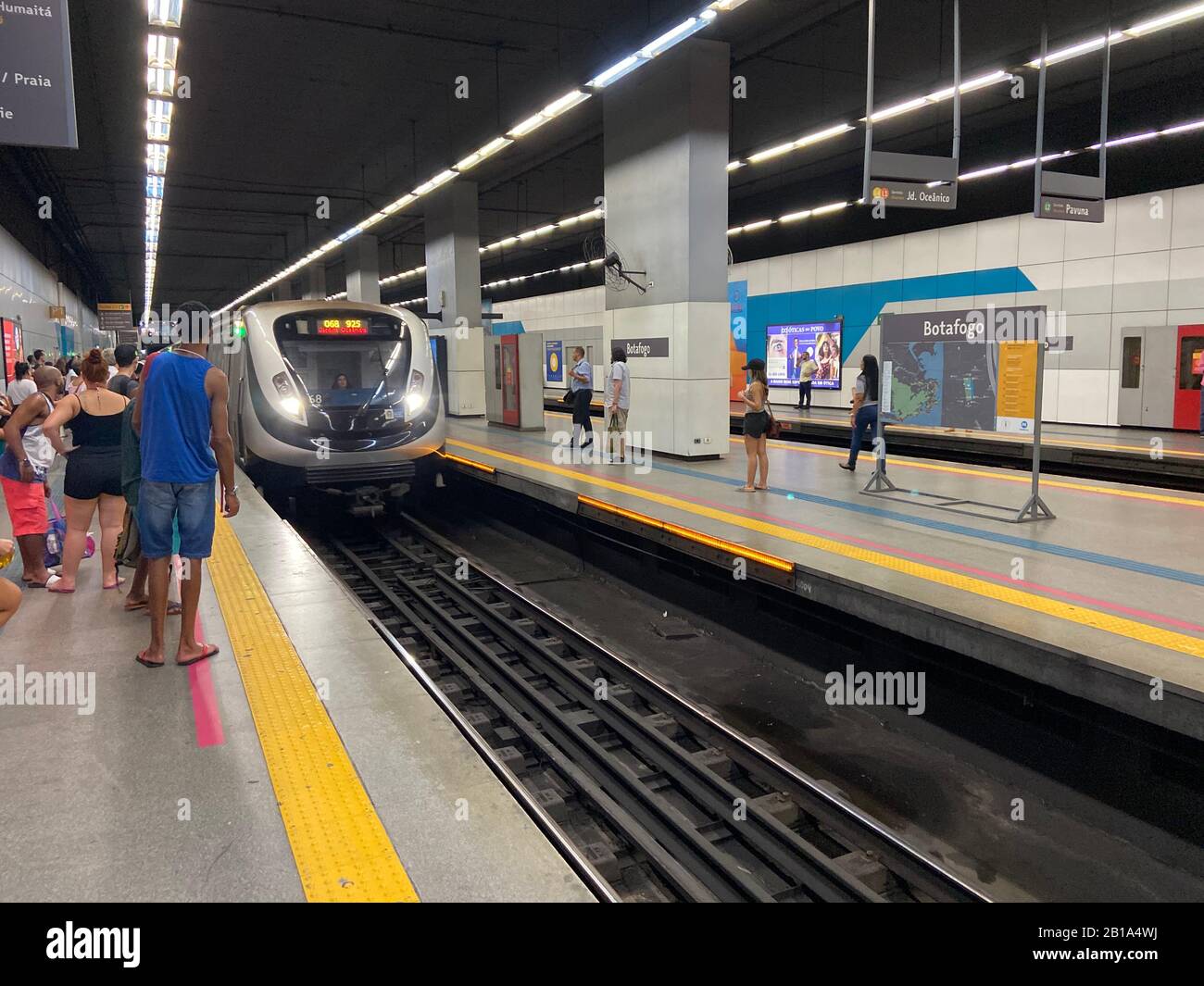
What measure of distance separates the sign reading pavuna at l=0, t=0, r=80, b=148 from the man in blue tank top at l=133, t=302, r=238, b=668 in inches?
95.9

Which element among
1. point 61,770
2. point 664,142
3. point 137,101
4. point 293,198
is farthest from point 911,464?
point 293,198

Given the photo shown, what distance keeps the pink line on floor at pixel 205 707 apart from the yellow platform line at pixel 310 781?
15 cm

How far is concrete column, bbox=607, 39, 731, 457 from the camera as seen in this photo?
10969mm

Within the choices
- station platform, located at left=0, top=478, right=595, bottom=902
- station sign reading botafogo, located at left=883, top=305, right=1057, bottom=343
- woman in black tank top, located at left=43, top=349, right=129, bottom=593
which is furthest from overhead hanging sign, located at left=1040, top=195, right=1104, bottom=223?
woman in black tank top, located at left=43, top=349, right=129, bottom=593

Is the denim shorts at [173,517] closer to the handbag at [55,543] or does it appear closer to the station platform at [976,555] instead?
the handbag at [55,543]

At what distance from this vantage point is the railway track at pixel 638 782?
12.8 feet

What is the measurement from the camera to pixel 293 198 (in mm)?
21969

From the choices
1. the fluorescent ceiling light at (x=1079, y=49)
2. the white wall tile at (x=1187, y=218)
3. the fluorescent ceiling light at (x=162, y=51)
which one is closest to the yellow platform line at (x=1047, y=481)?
the fluorescent ceiling light at (x=1079, y=49)

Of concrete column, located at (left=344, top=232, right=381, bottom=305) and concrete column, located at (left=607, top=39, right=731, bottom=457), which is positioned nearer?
concrete column, located at (left=607, top=39, right=731, bottom=457)

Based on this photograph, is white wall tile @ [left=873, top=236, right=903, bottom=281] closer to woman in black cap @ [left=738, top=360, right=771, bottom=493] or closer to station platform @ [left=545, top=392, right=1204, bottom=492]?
station platform @ [left=545, top=392, right=1204, bottom=492]

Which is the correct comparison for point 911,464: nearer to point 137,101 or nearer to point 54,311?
point 137,101
